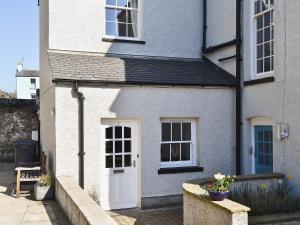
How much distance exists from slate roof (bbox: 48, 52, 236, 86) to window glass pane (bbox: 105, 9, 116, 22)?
1.37 metres

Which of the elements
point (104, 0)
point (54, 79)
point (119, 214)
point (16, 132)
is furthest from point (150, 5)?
point (16, 132)

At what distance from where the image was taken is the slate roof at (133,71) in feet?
31.5

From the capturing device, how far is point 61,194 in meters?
8.05

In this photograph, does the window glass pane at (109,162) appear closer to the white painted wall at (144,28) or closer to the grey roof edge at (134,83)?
the grey roof edge at (134,83)

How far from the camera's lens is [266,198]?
755 centimetres

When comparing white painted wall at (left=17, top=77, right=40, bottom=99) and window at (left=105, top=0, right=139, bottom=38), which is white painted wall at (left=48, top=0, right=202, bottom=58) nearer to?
window at (left=105, top=0, right=139, bottom=38)

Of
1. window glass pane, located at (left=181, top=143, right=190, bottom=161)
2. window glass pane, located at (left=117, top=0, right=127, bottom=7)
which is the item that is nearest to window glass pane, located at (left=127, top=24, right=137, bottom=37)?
window glass pane, located at (left=117, top=0, right=127, bottom=7)

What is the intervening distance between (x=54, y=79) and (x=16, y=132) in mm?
10249

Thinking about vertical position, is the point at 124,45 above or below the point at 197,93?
above

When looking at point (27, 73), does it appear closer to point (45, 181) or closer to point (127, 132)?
point (127, 132)

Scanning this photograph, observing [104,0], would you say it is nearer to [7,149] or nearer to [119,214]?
[119,214]

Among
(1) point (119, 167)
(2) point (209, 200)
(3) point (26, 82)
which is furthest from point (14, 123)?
(3) point (26, 82)

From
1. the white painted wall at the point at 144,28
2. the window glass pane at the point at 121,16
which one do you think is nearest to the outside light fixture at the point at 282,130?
the white painted wall at the point at 144,28

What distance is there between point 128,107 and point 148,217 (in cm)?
302
